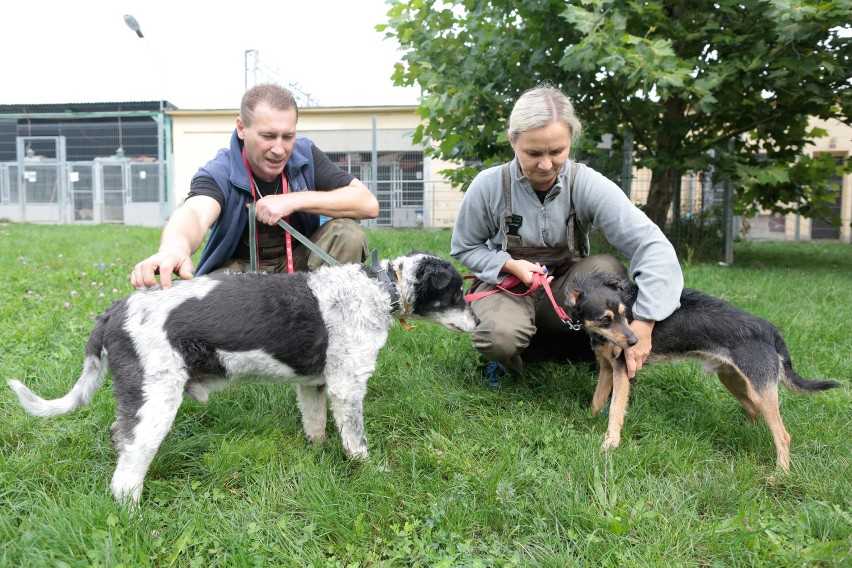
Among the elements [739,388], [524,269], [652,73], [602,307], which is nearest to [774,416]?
[739,388]

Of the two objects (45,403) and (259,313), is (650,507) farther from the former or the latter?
→ (45,403)

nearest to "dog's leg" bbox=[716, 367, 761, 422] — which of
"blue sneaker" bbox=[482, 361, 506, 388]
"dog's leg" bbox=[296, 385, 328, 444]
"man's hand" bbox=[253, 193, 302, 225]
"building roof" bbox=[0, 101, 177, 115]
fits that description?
"blue sneaker" bbox=[482, 361, 506, 388]

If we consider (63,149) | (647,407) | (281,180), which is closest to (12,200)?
(63,149)

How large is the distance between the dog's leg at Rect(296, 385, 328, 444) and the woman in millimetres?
1031

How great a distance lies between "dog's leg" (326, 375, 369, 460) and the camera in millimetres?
2914

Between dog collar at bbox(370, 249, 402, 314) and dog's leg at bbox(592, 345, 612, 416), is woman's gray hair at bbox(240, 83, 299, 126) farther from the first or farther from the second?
dog's leg at bbox(592, 345, 612, 416)

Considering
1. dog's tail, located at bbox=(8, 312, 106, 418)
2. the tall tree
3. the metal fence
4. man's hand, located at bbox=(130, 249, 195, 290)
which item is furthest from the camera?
the metal fence

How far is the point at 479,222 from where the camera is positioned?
383cm

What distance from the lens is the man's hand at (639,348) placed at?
3.16 m

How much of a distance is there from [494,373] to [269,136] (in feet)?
7.01

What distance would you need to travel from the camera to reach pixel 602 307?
3.18 m

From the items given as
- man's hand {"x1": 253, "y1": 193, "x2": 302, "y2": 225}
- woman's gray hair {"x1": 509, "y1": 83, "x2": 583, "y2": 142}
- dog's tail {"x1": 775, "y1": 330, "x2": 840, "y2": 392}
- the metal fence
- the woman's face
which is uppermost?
the metal fence

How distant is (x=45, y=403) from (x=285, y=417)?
1.26 meters

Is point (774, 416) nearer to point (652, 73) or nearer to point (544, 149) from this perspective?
point (544, 149)
